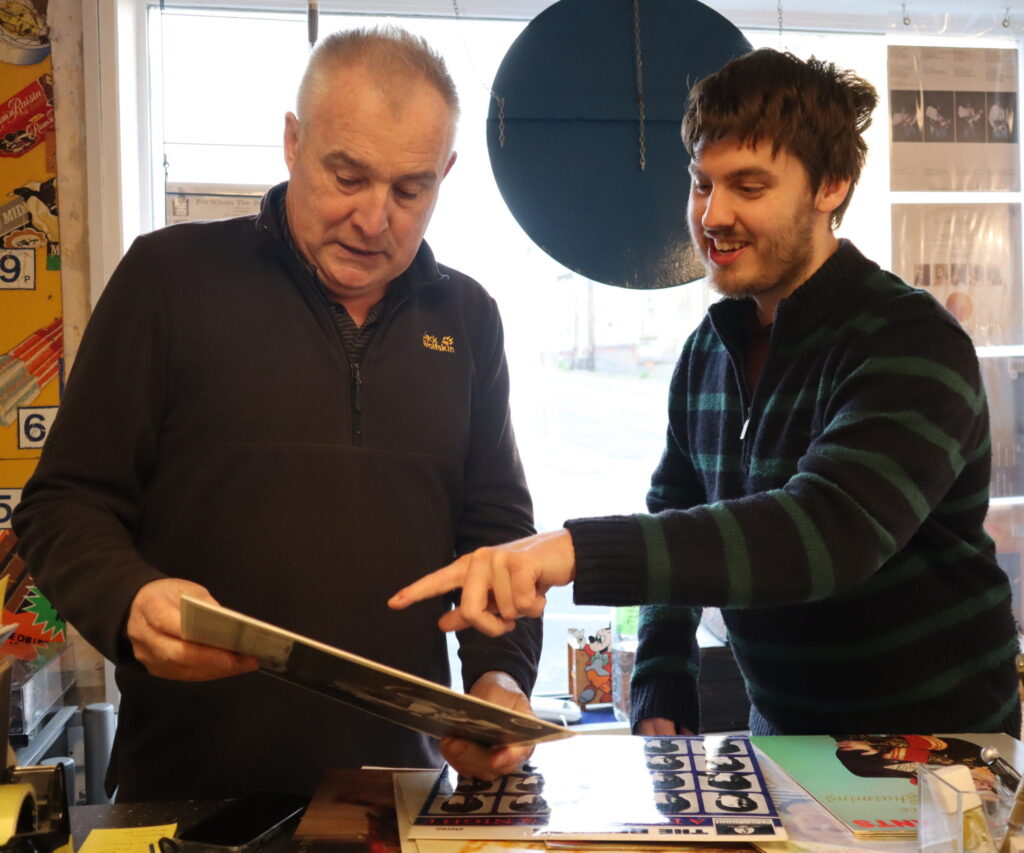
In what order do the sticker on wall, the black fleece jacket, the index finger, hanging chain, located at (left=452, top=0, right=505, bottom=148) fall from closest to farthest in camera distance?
the index finger
the black fleece jacket
hanging chain, located at (left=452, top=0, right=505, bottom=148)
the sticker on wall

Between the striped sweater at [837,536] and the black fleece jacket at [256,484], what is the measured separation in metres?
0.34

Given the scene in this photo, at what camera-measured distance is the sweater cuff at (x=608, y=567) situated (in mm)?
979

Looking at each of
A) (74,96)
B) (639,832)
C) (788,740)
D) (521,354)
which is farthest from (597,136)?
(639,832)

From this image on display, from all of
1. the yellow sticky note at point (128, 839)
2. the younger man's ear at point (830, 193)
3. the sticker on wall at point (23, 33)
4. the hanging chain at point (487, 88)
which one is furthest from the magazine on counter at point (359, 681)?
Result: the sticker on wall at point (23, 33)

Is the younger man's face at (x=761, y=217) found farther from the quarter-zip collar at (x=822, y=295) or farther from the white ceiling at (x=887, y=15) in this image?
the white ceiling at (x=887, y=15)

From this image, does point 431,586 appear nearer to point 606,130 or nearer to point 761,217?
point 761,217

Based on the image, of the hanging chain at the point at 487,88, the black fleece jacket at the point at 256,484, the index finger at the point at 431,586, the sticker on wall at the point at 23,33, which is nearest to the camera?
the index finger at the point at 431,586

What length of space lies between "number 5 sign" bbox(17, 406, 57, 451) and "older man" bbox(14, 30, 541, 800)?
3.78ft

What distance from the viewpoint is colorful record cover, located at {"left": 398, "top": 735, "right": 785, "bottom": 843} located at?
91 cm

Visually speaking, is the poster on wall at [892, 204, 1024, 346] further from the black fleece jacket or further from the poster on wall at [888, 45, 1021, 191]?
the black fleece jacket

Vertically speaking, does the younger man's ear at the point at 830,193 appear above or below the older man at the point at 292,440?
above

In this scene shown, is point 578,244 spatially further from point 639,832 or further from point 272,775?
point 639,832

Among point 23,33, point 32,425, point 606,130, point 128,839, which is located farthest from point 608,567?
point 23,33

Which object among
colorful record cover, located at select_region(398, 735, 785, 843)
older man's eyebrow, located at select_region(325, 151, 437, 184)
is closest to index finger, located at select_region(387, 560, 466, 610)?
colorful record cover, located at select_region(398, 735, 785, 843)
